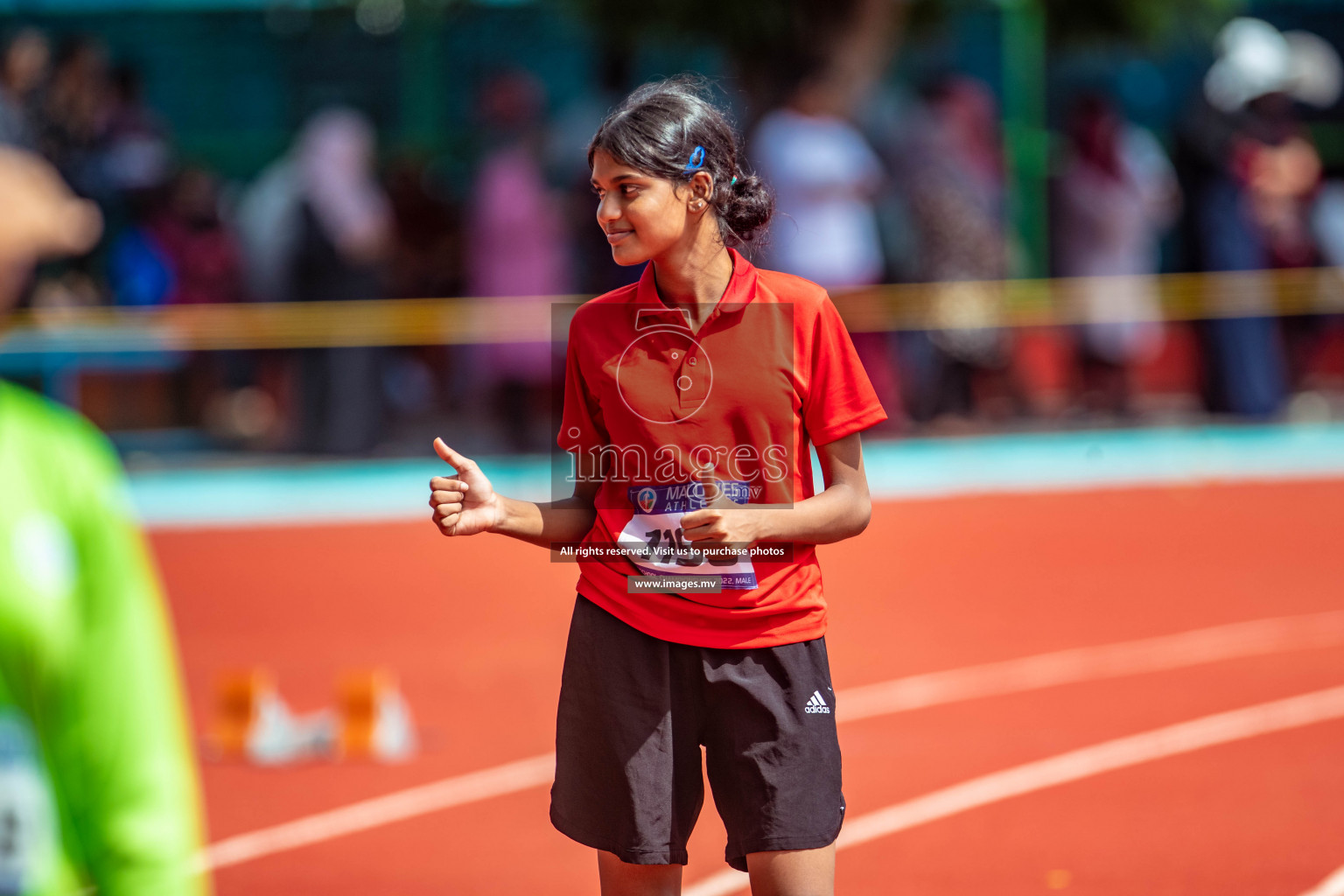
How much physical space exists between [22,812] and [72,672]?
0.15 meters

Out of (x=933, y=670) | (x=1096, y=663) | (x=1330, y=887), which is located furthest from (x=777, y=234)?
(x=1330, y=887)

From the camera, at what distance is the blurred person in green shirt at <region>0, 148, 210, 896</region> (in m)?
1.60

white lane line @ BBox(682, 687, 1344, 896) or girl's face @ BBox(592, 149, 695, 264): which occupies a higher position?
girl's face @ BBox(592, 149, 695, 264)

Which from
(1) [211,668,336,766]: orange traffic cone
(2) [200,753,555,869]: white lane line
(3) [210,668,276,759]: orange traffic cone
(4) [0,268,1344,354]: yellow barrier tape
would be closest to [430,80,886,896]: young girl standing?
(2) [200,753,555,869]: white lane line

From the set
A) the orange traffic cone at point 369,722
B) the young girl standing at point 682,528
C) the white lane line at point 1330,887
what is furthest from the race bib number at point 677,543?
the orange traffic cone at point 369,722

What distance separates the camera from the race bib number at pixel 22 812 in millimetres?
1633

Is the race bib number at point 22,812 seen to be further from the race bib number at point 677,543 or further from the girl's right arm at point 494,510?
the race bib number at point 677,543

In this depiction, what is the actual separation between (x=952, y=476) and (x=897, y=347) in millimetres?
1622

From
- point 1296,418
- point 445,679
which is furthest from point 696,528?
point 1296,418

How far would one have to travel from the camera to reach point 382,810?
19.7ft

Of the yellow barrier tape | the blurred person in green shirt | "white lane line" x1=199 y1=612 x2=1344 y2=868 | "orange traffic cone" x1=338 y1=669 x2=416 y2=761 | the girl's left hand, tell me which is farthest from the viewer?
the yellow barrier tape

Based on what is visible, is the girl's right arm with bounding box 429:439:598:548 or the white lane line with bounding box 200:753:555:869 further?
the white lane line with bounding box 200:753:555:869

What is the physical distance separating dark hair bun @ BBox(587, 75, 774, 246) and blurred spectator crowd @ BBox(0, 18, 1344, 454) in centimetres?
950

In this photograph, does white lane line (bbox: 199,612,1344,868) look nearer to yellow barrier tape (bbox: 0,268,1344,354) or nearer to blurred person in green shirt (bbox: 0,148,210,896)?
blurred person in green shirt (bbox: 0,148,210,896)
